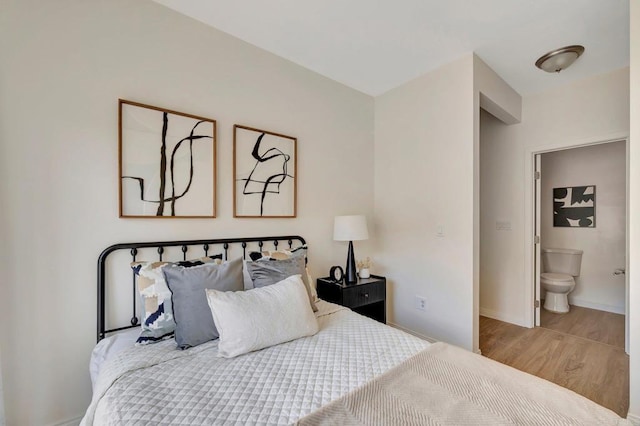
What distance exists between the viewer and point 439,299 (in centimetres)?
269

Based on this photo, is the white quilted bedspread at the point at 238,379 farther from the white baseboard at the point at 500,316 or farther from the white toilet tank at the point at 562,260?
the white toilet tank at the point at 562,260

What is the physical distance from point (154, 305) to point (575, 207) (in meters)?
5.14

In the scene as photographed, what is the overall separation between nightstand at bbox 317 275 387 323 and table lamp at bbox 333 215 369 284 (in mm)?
108

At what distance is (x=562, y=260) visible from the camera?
406cm

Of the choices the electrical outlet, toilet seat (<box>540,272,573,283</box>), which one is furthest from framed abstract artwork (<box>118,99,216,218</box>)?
toilet seat (<box>540,272,573,283</box>)

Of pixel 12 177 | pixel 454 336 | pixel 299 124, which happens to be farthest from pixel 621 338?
pixel 12 177

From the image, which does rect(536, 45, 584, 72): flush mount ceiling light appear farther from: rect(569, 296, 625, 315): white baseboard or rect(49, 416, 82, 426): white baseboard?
rect(49, 416, 82, 426): white baseboard

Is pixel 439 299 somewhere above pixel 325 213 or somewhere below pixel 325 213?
below

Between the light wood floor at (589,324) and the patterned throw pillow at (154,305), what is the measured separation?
3873mm

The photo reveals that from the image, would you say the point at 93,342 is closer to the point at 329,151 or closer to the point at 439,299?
the point at 329,151

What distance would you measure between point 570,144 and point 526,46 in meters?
1.23

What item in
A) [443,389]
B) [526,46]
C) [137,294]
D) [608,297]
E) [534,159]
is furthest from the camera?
[608,297]

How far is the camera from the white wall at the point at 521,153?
2.75 metres

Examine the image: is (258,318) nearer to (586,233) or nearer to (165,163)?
(165,163)
